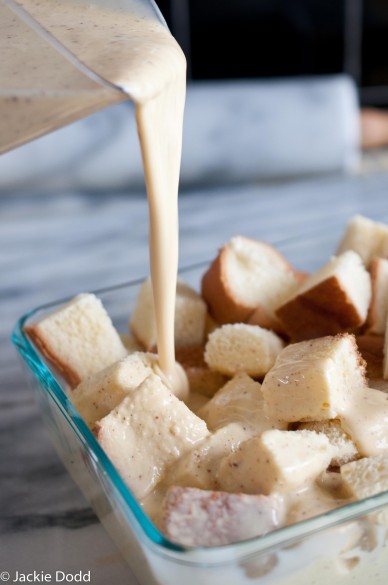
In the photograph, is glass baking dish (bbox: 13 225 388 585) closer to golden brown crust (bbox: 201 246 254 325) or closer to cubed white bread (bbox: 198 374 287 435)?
cubed white bread (bbox: 198 374 287 435)

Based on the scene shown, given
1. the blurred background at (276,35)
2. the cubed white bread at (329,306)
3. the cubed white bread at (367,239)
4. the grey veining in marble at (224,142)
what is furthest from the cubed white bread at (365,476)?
the blurred background at (276,35)

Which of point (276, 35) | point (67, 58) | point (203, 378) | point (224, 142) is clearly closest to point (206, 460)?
point (203, 378)

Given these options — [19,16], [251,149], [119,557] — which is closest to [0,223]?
[251,149]

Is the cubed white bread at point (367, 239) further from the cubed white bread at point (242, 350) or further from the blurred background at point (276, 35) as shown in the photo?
the blurred background at point (276, 35)

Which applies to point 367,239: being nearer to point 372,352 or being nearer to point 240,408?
point 372,352

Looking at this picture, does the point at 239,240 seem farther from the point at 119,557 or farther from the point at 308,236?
the point at 119,557
